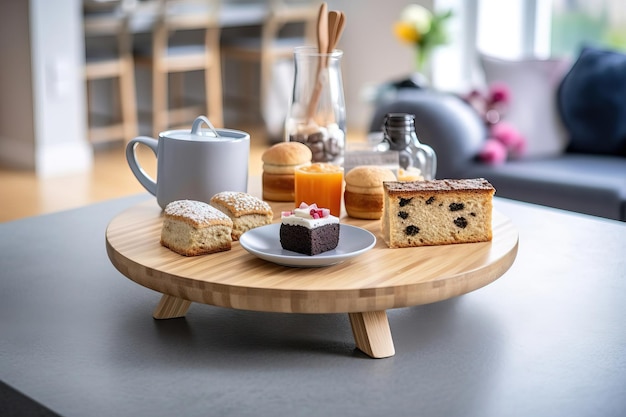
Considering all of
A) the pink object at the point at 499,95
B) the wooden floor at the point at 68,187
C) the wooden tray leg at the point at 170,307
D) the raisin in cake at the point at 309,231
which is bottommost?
the wooden floor at the point at 68,187

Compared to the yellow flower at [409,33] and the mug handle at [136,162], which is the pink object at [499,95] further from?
the mug handle at [136,162]

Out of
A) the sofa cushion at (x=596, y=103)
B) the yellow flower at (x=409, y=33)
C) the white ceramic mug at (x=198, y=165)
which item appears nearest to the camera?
the white ceramic mug at (x=198, y=165)

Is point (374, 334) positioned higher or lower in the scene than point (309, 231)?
lower

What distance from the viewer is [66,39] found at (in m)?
4.34

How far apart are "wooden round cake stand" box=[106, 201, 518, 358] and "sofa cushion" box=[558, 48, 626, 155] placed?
2.08 meters

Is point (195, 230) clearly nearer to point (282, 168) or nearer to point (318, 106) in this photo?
point (282, 168)

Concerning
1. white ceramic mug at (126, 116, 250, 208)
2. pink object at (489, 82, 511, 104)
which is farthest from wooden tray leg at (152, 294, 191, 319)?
pink object at (489, 82, 511, 104)

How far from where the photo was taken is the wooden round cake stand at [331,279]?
1.06m

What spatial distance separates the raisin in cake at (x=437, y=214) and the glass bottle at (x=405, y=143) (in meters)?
0.38

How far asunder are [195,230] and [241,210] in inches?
4.7

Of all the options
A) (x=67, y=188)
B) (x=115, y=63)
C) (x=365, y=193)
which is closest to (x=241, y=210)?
(x=365, y=193)

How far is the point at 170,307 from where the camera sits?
1.22m

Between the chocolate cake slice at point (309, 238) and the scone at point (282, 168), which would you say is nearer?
the chocolate cake slice at point (309, 238)

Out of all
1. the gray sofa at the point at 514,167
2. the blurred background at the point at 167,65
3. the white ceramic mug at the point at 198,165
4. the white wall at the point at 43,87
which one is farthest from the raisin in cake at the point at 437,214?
the white wall at the point at 43,87
